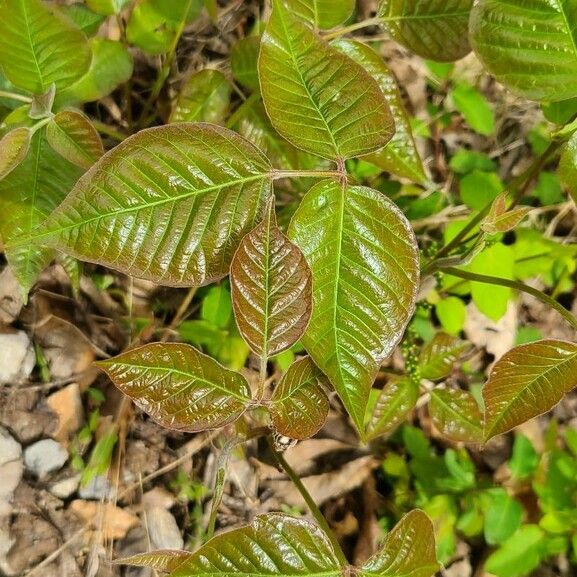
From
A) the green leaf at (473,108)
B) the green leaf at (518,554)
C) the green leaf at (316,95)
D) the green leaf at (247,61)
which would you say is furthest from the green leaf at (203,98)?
the green leaf at (518,554)

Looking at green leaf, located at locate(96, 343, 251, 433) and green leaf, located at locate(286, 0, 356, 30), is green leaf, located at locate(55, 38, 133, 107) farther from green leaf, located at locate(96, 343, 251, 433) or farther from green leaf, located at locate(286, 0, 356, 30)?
green leaf, located at locate(96, 343, 251, 433)

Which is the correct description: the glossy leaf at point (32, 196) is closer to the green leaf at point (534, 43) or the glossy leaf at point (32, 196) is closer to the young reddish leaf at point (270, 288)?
the young reddish leaf at point (270, 288)

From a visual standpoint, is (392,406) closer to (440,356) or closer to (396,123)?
(440,356)

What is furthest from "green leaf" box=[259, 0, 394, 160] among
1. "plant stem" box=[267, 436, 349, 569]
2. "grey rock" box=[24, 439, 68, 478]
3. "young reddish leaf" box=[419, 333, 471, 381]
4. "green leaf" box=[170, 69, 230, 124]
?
"grey rock" box=[24, 439, 68, 478]

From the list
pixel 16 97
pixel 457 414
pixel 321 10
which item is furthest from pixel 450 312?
pixel 16 97

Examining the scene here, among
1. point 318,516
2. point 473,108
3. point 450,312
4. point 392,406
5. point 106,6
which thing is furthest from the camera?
point 473,108

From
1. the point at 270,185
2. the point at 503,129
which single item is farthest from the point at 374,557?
the point at 503,129

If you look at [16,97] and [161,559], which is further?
[16,97]

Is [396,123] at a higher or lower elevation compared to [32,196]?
higher
